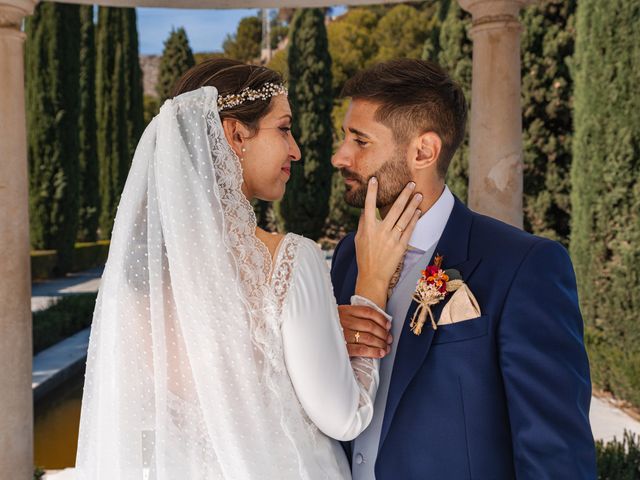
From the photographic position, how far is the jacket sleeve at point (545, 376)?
6.28 feet

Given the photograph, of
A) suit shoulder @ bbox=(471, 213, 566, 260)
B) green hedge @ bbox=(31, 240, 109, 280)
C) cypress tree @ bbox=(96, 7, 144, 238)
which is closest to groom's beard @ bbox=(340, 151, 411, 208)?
suit shoulder @ bbox=(471, 213, 566, 260)

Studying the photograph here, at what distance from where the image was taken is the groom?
194 cm

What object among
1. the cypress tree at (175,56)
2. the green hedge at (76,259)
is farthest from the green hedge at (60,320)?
the cypress tree at (175,56)

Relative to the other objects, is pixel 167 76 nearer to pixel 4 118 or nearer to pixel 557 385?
pixel 4 118

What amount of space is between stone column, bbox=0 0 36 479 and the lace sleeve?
227 centimetres

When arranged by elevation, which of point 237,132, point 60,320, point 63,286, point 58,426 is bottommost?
point 58,426

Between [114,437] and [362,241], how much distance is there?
3.14ft

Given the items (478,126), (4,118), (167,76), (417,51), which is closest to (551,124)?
(478,126)

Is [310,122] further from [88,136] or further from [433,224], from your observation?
[433,224]

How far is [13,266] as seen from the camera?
3672 millimetres

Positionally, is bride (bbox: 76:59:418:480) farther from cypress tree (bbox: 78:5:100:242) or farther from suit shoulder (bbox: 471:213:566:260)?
cypress tree (bbox: 78:5:100:242)

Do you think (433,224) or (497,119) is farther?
(497,119)

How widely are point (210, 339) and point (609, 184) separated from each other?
7.59 meters

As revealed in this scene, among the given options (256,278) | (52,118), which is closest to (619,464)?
(256,278)
